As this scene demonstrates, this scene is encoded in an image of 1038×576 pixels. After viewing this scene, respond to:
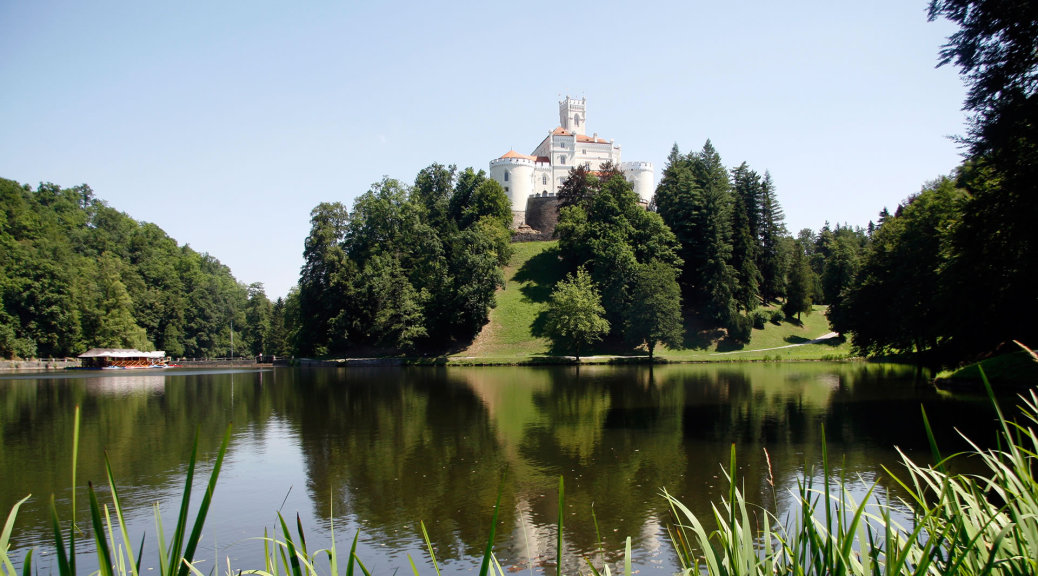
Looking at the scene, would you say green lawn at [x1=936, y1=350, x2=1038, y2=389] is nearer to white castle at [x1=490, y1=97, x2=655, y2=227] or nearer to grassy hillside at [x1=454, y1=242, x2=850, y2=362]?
grassy hillside at [x1=454, y1=242, x2=850, y2=362]

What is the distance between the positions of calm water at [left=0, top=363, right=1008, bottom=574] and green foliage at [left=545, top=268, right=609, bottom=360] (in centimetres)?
1852

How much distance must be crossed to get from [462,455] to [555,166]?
71.6m

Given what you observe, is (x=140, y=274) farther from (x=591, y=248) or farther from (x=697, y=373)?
(x=697, y=373)

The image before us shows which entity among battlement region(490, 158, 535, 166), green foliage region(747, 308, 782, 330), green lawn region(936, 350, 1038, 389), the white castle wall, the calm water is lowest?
the calm water

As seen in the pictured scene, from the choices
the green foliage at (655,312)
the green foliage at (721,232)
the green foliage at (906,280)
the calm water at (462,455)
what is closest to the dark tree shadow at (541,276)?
the green foliage at (655,312)

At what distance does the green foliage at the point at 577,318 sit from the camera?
4638cm

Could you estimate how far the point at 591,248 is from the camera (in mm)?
56500

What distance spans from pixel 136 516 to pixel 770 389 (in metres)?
22.6

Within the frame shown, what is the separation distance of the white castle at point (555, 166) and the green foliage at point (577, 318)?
29984 mm

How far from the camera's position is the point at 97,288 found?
205 ft

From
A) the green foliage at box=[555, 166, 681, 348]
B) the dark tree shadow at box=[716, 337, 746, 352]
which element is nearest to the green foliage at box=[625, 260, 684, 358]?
the green foliage at box=[555, 166, 681, 348]

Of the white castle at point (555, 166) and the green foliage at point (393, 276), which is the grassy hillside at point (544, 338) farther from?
the white castle at point (555, 166)

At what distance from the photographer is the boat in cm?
5694

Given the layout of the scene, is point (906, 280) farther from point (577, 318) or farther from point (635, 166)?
point (635, 166)
